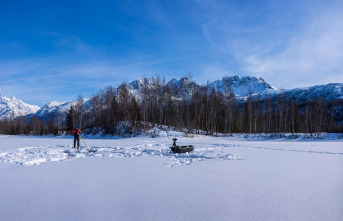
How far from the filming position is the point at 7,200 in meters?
3.94

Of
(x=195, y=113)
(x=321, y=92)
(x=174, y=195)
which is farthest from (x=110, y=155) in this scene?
(x=321, y=92)

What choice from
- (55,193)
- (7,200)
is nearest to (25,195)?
(7,200)

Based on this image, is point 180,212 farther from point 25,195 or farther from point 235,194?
point 25,195

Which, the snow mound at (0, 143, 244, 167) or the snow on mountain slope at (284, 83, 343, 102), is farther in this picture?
the snow on mountain slope at (284, 83, 343, 102)

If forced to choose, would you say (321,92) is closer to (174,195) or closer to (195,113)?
(195,113)

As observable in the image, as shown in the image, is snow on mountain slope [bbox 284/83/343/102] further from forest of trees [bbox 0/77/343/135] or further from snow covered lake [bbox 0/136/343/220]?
snow covered lake [bbox 0/136/343/220]

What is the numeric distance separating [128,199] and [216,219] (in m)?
1.78

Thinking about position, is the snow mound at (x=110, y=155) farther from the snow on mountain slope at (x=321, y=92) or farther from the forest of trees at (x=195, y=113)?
the snow on mountain slope at (x=321, y=92)

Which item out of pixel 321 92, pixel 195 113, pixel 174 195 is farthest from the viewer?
pixel 321 92

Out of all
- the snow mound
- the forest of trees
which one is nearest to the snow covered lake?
the snow mound

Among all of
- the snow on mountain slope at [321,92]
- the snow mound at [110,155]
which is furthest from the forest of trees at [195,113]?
the snow on mountain slope at [321,92]

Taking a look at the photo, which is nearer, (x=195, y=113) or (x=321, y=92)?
(x=195, y=113)

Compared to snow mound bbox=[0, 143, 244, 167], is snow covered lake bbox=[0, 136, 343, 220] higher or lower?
higher

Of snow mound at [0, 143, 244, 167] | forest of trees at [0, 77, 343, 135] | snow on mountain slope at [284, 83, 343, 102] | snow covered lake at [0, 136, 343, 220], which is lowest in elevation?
snow mound at [0, 143, 244, 167]
